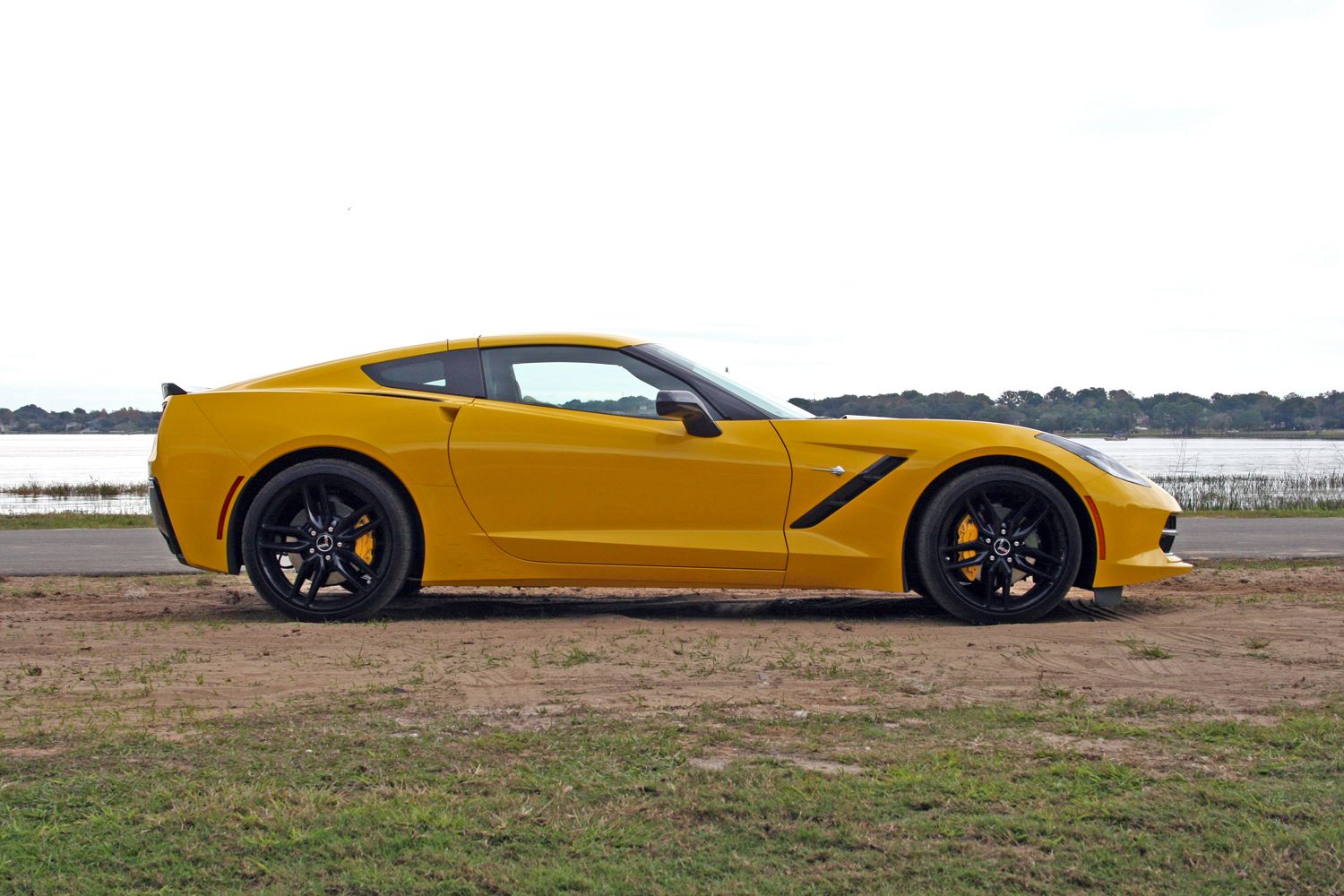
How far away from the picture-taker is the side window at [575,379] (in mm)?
6242

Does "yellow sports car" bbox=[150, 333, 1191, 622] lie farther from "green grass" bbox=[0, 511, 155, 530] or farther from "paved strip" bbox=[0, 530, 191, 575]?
"green grass" bbox=[0, 511, 155, 530]

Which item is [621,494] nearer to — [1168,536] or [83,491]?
[1168,536]

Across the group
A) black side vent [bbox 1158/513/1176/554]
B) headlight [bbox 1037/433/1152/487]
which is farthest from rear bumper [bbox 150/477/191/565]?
black side vent [bbox 1158/513/1176/554]

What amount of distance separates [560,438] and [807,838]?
361cm

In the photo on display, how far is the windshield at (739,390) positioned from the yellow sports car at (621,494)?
37 mm

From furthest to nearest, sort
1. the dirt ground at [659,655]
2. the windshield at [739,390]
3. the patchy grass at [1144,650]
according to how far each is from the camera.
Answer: the windshield at [739,390] < the patchy grass at [1144,650] < the dirt ground at [659,655]

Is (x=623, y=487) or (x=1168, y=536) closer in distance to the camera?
(x=623, y=487)

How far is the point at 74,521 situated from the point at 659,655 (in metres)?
12.3

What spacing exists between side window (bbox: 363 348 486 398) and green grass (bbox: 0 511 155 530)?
9.22 m

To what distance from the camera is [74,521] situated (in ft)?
49.0

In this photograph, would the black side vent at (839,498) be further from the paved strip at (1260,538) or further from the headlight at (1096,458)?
the paved strip at (1260,538)

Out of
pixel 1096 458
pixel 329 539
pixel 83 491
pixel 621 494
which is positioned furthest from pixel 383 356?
pixel 83 491

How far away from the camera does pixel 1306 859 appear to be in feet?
8.41

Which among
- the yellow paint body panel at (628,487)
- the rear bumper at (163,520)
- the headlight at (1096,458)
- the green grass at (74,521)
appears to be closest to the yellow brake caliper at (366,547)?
the yellow paint body panel at (628,487)
